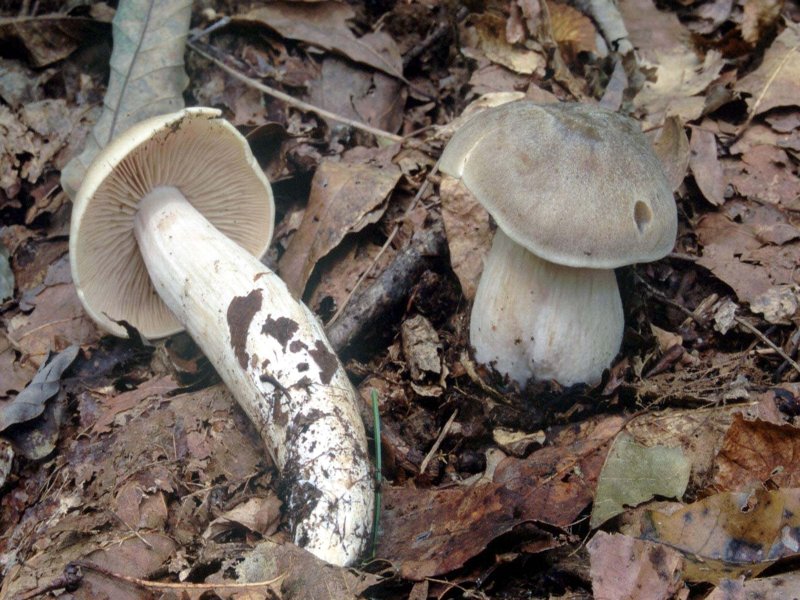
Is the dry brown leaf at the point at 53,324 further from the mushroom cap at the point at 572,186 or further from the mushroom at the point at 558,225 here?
the mushroom cap at the point at 572,186

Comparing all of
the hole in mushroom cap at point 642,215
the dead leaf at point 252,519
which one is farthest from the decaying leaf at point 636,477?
the dead leaf at point 252,519

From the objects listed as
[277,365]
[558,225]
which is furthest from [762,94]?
[277,365]

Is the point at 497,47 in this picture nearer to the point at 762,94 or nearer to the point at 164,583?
the point at 762,94

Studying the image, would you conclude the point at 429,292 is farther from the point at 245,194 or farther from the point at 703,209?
the point at 703,209

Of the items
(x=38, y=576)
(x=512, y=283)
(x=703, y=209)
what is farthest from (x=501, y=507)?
(x=703, y=209)

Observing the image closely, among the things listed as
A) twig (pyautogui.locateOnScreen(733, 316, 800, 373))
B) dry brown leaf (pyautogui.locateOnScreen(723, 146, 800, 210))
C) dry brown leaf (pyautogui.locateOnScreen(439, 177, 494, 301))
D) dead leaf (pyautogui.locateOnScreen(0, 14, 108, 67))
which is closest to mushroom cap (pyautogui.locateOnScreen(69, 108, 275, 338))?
dry brown leaf (pyautogui.locateOnScreen(439, 177, 494, 301))

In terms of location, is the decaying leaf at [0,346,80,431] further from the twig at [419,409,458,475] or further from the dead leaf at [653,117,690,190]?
the dead leaf at [653,117,690,190]
